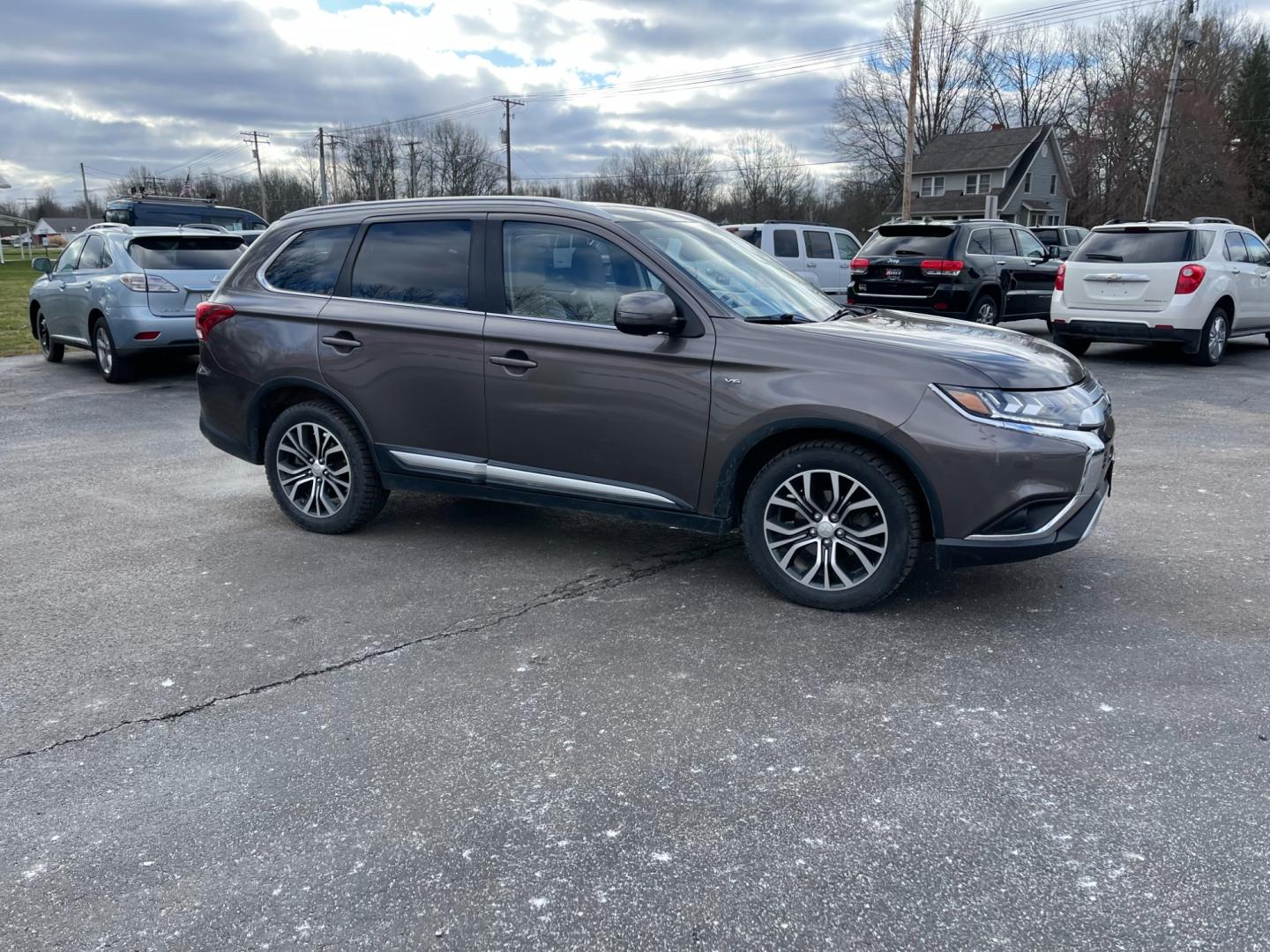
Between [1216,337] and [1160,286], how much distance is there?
1.24m

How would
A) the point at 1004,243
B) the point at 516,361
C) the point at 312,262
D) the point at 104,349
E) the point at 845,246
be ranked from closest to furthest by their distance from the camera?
1. the point at 516,361
2. the point at 312,262
3. the point at 104,349
4. the point at 1004,243
5. the point at 845,246

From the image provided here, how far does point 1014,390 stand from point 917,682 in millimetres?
1285

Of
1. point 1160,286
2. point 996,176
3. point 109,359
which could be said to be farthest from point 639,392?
point 996,176

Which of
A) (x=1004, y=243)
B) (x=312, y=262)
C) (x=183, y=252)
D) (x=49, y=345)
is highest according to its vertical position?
(x=1004, y=243)

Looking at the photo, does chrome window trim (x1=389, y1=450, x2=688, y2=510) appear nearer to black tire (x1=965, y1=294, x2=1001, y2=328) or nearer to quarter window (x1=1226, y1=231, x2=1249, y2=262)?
black tire (x1=965, y1=294, x2=1001, y2=328)

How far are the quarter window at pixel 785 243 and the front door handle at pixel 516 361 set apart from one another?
1330 cm

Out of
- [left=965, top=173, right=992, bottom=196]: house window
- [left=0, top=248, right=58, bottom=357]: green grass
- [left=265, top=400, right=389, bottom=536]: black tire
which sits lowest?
[left=0, top=248, right=58, bottom=357]: green grass

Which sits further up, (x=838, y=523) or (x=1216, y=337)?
(x=1216, y=337)

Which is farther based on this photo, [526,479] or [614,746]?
[526,479]

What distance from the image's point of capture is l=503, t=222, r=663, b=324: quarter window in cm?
474

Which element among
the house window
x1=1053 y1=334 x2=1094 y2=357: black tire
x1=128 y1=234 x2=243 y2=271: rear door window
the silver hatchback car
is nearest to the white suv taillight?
the silver hatchback car

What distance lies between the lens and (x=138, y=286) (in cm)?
1097

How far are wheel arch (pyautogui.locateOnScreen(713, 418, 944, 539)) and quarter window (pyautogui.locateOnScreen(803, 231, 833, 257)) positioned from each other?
1419cm

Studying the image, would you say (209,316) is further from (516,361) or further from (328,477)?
(516,361)
